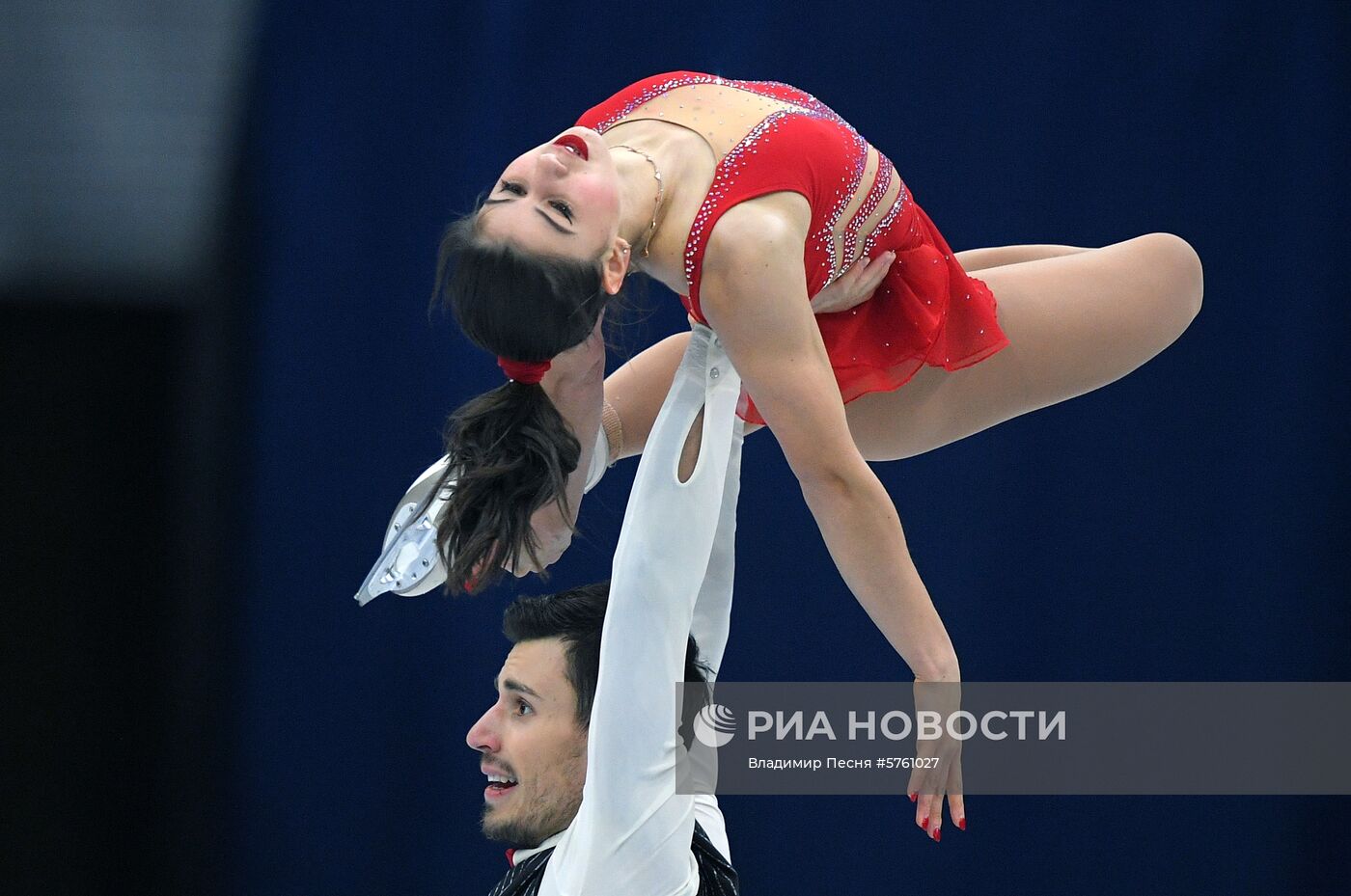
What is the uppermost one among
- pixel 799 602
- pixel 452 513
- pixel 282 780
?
pixel 799 602

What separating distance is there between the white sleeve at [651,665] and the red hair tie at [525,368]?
0.17 m

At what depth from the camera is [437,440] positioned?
2.73 metres

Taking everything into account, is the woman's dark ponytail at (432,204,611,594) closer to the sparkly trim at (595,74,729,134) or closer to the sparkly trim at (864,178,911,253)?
the sparkly trim at (595,74,729,134)

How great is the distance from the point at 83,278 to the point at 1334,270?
2.37 metres

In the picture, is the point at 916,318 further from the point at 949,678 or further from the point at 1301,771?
the point at 1301,771

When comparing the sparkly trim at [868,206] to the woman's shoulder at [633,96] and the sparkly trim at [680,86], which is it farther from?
the woman's shoulder at [633,96]

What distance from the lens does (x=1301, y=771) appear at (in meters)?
2.86

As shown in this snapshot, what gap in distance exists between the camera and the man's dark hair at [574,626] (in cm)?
187

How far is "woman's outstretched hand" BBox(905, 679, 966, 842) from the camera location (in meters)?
1.58

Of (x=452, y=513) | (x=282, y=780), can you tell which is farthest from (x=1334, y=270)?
(x=282, y=780)

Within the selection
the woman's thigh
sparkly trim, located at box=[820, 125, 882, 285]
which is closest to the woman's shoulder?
sparkly trim, located at box=[820, 125, 882, 285]

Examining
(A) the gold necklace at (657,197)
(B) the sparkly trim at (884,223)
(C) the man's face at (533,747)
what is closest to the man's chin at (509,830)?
(C) the man's face at (533,747)

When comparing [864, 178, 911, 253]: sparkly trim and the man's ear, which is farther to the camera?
[864, 178, 911, 253]: sparkly trim

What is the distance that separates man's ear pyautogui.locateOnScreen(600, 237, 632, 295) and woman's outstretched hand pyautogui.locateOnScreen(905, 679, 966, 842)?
55 cm
